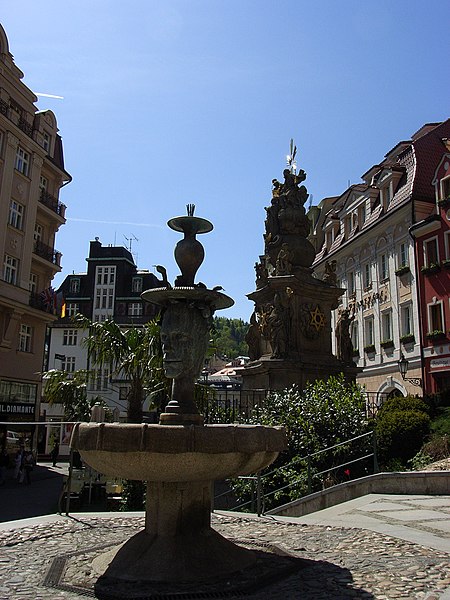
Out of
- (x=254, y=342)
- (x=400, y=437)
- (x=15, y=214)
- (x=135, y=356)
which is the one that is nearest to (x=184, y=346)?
(x=400, y=437)

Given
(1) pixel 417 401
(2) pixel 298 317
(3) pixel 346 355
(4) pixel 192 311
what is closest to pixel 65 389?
(2) pixel 298 317

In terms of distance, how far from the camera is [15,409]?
28547 mm

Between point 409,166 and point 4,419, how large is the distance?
Result: 25.1m

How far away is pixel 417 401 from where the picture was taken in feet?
61.2

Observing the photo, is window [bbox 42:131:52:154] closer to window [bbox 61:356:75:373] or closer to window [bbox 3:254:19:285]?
window [bbox 3:254:19:285]

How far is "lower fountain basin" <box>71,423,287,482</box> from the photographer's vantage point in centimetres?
552

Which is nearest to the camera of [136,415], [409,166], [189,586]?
[189,586]

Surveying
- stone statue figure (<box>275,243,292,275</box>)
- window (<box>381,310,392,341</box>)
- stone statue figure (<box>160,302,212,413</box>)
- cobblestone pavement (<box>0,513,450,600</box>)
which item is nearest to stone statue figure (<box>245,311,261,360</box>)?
stone statue figure (<box>275,243,292,275</box>)

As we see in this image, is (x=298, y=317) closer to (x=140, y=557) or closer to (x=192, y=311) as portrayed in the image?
(x=192, y=311)

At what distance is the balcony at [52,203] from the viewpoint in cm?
3262

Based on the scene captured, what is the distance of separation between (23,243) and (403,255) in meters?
20.0

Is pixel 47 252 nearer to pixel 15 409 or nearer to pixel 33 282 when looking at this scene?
pixel 33 282

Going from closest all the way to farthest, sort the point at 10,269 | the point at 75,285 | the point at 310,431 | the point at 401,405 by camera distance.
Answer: the point at 310,431
the point at 401,405
the point at 10,269
the point at 75,285

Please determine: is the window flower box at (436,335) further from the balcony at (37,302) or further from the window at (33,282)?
the window at (33,282)
